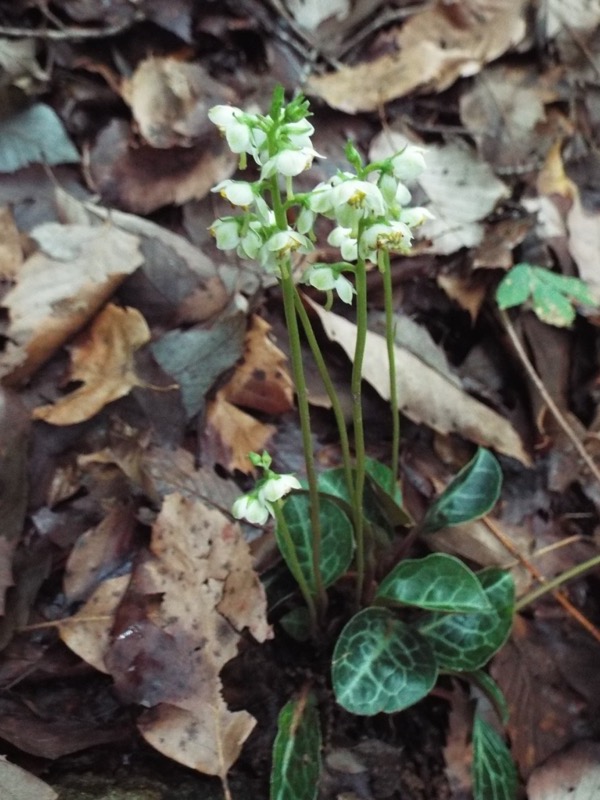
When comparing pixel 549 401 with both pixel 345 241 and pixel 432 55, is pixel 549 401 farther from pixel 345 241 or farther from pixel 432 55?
pixel 432 55

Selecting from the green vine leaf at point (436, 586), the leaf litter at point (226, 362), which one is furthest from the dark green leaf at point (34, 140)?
the green vine leaf at point (436, 586)

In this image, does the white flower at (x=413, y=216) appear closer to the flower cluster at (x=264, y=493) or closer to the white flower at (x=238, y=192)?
the white flower at (x=238, y=192)

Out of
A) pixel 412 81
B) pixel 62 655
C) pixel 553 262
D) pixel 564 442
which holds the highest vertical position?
pixel 412 81

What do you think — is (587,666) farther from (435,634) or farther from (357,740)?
(357,740)

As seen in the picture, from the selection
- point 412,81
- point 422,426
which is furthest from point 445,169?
point 422,426

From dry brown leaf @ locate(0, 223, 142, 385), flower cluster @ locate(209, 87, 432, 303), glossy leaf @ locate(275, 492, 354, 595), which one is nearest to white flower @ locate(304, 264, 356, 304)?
flower cluster @ locate(209, 87, 432, 303)

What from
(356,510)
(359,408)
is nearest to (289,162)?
(359,408)

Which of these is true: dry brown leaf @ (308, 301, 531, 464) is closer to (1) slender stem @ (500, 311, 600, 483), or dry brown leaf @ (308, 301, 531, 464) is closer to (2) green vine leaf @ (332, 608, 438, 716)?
(1) slender stem @ (500, 311, 600, 483)
